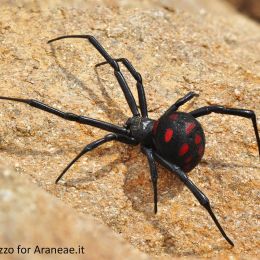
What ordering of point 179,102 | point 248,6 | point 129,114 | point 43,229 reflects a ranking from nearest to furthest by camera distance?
point 43,229, point 179,102, point 129,114, point 248,6

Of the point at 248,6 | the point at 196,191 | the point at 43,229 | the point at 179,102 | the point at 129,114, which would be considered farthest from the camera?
the point at 248,6

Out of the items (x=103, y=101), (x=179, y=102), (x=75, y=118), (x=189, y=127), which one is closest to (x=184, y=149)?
(x=189, y=127)

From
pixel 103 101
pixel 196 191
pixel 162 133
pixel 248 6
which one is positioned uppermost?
pixel 248 6

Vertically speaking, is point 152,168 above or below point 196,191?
below

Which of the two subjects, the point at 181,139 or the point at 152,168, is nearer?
the point at 181,139

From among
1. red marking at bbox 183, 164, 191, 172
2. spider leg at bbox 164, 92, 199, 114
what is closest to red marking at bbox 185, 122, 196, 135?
red marking at bbox 183, 164, 191, 172

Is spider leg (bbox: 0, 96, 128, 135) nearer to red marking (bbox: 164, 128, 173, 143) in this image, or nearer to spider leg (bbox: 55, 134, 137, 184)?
spider leg (bbox: 55, 134, 137, 184)

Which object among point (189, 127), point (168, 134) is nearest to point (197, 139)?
point (189, 127)

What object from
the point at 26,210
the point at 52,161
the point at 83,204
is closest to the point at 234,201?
the point at 83,204

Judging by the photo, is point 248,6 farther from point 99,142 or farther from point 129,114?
point 99,142

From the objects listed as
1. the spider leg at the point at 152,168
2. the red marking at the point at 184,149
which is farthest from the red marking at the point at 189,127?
the spider leg at the point at 152,168
